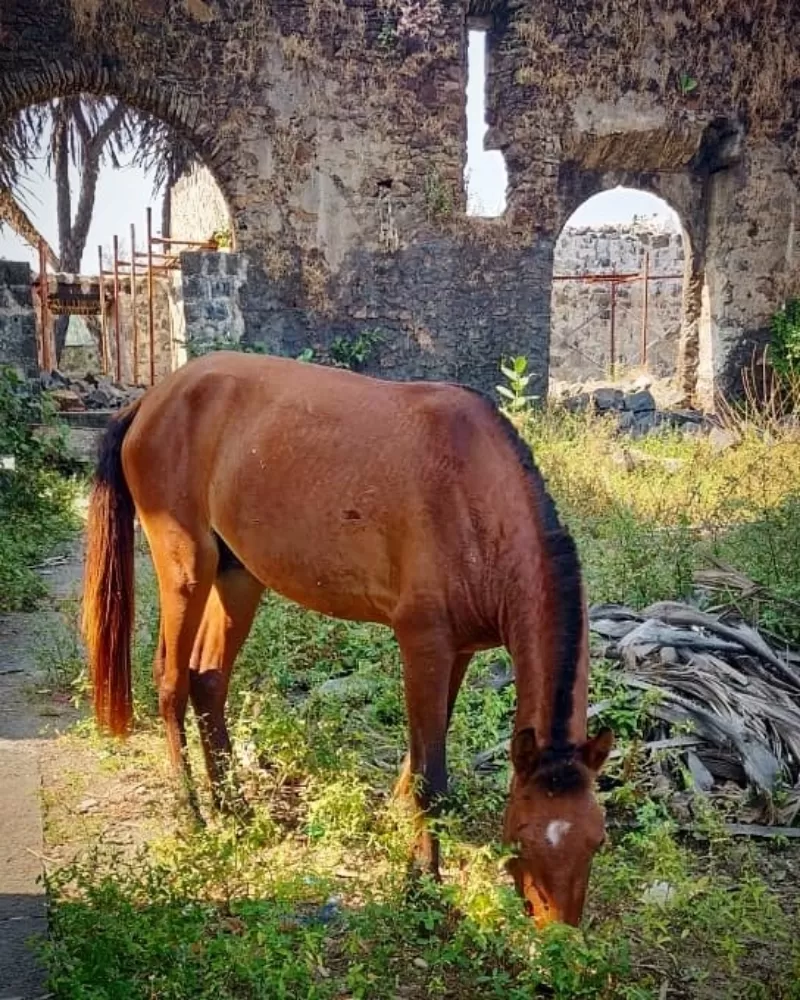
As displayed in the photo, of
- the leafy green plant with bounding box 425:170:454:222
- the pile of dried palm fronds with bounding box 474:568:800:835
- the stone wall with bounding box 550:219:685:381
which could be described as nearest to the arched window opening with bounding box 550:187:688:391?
the stone wall with bounding box 550:219:685:381

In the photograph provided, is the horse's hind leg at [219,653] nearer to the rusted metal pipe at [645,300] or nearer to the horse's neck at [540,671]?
the horse's neck at [540,671]

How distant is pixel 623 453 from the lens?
367 inches

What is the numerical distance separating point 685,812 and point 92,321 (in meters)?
20.1

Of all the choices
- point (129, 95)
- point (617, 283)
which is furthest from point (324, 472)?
point (617, 283)

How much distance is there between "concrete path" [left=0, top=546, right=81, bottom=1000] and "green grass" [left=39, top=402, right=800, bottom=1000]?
0.08 metres

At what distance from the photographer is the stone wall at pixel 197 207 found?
49.2ft

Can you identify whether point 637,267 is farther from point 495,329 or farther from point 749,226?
point 495,329

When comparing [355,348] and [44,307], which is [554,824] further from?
[44,307]

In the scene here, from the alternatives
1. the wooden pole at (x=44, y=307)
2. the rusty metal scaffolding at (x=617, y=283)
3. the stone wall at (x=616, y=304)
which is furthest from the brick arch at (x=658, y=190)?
the wooden pole at (x=44, y=307)

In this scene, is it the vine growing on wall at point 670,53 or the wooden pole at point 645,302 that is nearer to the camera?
the vine growing on wall at point 670,53

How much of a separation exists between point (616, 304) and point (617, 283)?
419mm

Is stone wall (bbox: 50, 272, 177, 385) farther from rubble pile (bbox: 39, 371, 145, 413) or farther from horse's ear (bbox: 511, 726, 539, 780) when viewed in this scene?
horse's ear (bbox: 511, 726, 539, 780)

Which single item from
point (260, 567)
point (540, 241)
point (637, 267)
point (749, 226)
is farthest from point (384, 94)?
point (260, 567)

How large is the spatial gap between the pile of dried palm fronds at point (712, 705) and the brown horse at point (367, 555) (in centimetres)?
105
